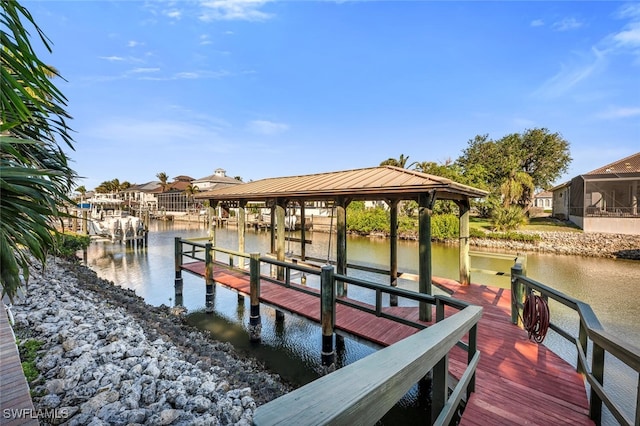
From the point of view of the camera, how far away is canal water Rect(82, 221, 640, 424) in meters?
5.72

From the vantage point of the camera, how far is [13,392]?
2988 mm

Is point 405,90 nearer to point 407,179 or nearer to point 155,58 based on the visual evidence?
point 155,58

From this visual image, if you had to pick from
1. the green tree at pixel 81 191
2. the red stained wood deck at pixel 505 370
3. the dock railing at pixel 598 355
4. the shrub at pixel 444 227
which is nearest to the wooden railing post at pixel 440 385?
the dock railing at pixel 598 355

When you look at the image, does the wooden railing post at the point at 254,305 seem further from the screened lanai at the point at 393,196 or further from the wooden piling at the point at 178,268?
the wooden piling at the point at 178,268

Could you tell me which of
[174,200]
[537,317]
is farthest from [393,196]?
[174,200]

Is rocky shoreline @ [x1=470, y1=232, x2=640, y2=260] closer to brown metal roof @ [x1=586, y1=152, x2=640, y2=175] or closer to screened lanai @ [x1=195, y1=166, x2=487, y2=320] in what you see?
brown metal roof @ [x1=586, y1=152, x2=640, y2=175]

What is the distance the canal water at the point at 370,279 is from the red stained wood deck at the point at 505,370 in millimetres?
1247

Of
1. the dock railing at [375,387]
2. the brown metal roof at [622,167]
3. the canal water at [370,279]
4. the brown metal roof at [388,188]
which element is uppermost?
the brown metal roof at [622,167]

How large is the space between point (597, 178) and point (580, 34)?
14491 millimetres

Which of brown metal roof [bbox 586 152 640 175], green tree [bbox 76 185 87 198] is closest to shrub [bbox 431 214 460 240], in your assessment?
brown metal roof [bbox 586 152 640 175]

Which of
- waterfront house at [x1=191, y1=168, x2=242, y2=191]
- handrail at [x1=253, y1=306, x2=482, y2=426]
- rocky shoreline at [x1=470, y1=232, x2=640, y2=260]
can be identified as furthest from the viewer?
waterfront house at [x1=191, y1=168, x2=242, y2=191]

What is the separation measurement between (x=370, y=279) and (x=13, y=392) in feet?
36.3

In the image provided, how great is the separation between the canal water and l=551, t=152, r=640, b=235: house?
553 centimetres

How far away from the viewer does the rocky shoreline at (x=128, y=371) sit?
3.39m
